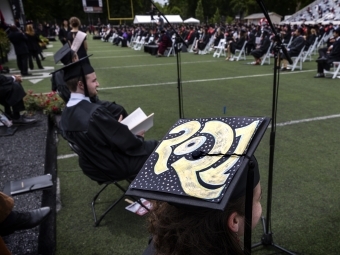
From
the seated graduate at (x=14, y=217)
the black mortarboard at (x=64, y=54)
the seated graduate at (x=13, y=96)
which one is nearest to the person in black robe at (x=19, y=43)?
the seated graduate at (x=13, y=96)

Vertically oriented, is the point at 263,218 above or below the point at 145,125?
below

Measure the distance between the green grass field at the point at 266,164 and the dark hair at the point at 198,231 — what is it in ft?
5.77

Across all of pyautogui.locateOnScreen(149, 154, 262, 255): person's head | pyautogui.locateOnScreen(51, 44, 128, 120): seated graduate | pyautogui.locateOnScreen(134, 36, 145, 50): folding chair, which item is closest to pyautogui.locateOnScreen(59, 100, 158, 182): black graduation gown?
pyautogui.locateOnScreen(51, 44, 128, 120): seated graduate

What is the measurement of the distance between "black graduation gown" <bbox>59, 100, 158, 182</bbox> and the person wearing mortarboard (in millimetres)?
1764

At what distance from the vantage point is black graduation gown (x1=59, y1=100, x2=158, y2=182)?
2.92 meters

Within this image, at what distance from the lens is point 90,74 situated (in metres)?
3.34

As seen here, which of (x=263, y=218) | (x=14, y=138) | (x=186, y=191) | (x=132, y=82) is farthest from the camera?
(x=132, y=82)

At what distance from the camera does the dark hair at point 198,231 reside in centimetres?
108

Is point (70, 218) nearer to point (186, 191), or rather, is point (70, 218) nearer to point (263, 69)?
point (186, 191)

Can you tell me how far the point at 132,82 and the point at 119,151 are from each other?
769 centimetres

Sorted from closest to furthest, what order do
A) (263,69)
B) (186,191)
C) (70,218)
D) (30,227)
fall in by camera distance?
1. (186,191)
2. (30,227)
3. (70,218)
4. (263,69)

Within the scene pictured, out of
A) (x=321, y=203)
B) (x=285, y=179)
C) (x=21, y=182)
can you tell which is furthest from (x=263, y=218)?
(x=21, y=182)

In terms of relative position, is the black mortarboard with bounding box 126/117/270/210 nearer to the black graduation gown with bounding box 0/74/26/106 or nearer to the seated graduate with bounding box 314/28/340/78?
the black graduation gown with bounding box 0/74/26/106

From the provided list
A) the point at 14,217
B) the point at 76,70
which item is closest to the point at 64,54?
the point at 76,70
